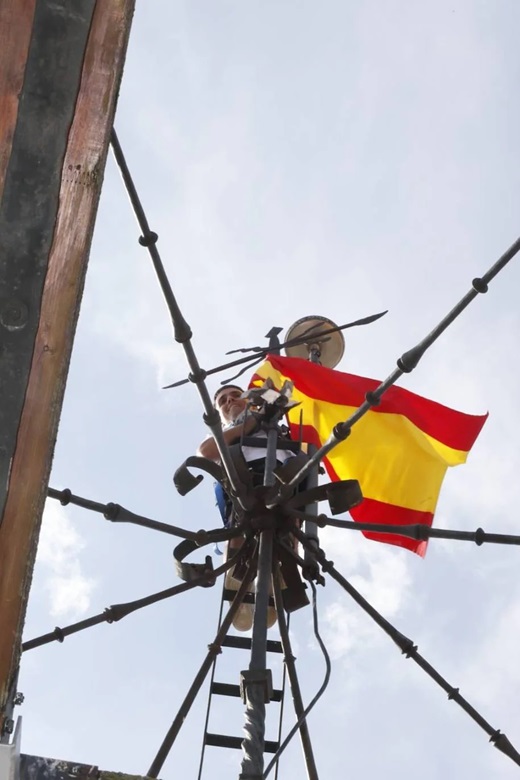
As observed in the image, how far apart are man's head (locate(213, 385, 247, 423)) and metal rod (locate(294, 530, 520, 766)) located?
6.87 feet

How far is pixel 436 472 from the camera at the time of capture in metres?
9.54

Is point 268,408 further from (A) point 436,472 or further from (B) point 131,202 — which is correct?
(A) point 436,472

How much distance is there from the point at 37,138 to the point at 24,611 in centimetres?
148

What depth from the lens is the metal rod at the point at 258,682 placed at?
539cm

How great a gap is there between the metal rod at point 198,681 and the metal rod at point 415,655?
1.81 feet

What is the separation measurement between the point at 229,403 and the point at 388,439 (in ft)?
5.93

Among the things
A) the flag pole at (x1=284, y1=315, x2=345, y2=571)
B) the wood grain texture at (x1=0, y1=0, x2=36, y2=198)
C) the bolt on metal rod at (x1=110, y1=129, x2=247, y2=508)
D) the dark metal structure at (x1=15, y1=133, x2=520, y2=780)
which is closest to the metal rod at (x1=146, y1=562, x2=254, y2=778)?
the dark metal structure at (x1=15, y1=133, x2=520, y2=780)

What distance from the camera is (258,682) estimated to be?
18.5ft

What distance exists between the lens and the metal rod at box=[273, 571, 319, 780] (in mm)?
6613

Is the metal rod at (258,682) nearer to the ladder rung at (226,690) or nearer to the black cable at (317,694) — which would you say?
the black cable at (317,694)

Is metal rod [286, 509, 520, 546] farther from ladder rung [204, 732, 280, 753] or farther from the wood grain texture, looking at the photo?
the wood grain texture

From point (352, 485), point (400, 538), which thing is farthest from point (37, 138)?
point (400, 538)

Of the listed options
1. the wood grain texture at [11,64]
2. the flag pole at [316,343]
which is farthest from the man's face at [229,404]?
the wood grain texture at [11,64]

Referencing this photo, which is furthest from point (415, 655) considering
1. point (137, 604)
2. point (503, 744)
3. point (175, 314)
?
point (175, 314)
